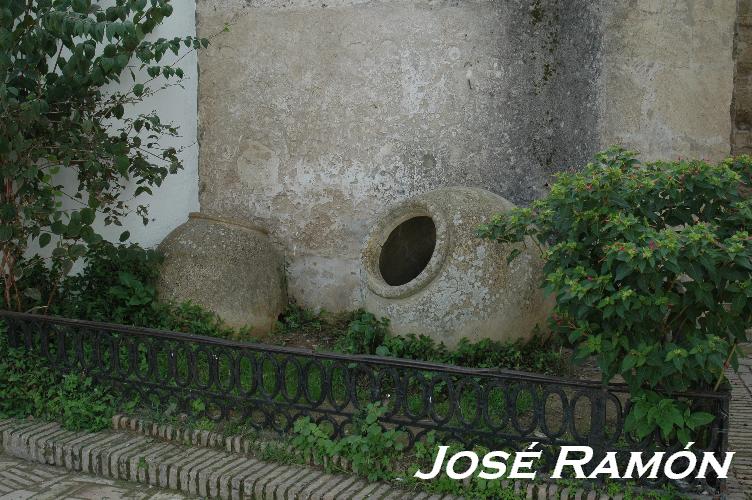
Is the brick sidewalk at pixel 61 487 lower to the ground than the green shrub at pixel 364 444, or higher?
lower

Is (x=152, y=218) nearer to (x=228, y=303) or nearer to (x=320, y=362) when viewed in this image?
(x=228, y=303)

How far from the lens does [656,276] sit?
2.99 meters

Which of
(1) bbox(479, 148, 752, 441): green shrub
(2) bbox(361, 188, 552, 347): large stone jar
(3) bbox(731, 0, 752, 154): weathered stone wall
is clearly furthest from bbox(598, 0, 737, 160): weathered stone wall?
(1) bbox(479, 148, 752, 441): green shrub

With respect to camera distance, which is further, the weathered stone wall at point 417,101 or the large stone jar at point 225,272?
the large stone jar at point 225,272

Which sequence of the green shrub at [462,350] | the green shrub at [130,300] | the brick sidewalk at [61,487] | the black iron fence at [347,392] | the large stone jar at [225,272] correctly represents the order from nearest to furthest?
the black iron fence at [347,392]
the brick sidewalk at [61,487]
the green shrub at [462,350]
the green shrub at [130,300]
the large stone jar at [225,272]

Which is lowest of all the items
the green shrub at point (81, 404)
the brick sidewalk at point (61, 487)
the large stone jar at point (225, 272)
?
the brick sidewalk at point (61, 487)

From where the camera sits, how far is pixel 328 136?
233 inches

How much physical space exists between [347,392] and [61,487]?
1532 mm

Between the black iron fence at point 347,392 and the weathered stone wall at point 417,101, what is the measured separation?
1.69 meters

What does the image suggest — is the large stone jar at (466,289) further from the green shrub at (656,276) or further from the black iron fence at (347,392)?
the green shrub at (656,276)

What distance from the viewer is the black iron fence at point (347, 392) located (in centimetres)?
333

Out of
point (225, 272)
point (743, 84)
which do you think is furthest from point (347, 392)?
point (743, 84)

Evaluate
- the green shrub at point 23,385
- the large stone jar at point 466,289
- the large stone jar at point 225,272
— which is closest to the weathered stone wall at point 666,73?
the large stone jar at point 466,289

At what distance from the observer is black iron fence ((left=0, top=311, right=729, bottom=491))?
3332mm
